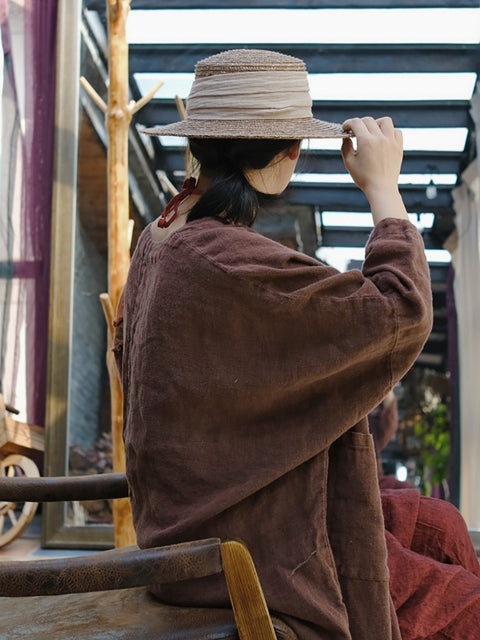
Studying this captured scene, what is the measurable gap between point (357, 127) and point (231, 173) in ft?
0.67

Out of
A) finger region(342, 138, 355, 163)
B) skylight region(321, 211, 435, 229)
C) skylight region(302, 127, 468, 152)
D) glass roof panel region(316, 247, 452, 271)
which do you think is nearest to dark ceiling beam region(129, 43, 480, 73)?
skylight region(302, 127, 468, 152)

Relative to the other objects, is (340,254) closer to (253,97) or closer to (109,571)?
(253,97)

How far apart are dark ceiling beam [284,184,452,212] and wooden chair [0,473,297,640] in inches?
99.6

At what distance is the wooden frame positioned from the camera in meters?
3.68

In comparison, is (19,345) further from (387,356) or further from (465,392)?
(387,356)

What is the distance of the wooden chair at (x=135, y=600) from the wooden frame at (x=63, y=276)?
2345 mm

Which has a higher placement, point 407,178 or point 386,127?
point 407,178

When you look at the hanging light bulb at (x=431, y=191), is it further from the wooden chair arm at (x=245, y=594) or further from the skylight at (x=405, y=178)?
the wooden chair arm at (x=245, y=594)

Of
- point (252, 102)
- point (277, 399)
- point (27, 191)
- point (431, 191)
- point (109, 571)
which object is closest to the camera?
point (109, 571)

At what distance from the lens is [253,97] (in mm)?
1346

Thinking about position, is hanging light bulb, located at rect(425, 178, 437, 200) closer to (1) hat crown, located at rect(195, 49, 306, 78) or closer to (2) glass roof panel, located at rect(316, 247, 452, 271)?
(2) glass roof panel, located at rect(316, 247, 452, 271)

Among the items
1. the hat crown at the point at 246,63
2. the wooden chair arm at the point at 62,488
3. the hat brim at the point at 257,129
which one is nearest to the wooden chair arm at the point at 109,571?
the wooden chair arm at the point at 62,488

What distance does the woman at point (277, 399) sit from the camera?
1205mm

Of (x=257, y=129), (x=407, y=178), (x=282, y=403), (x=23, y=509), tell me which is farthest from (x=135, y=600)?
(x=407, y=178)
